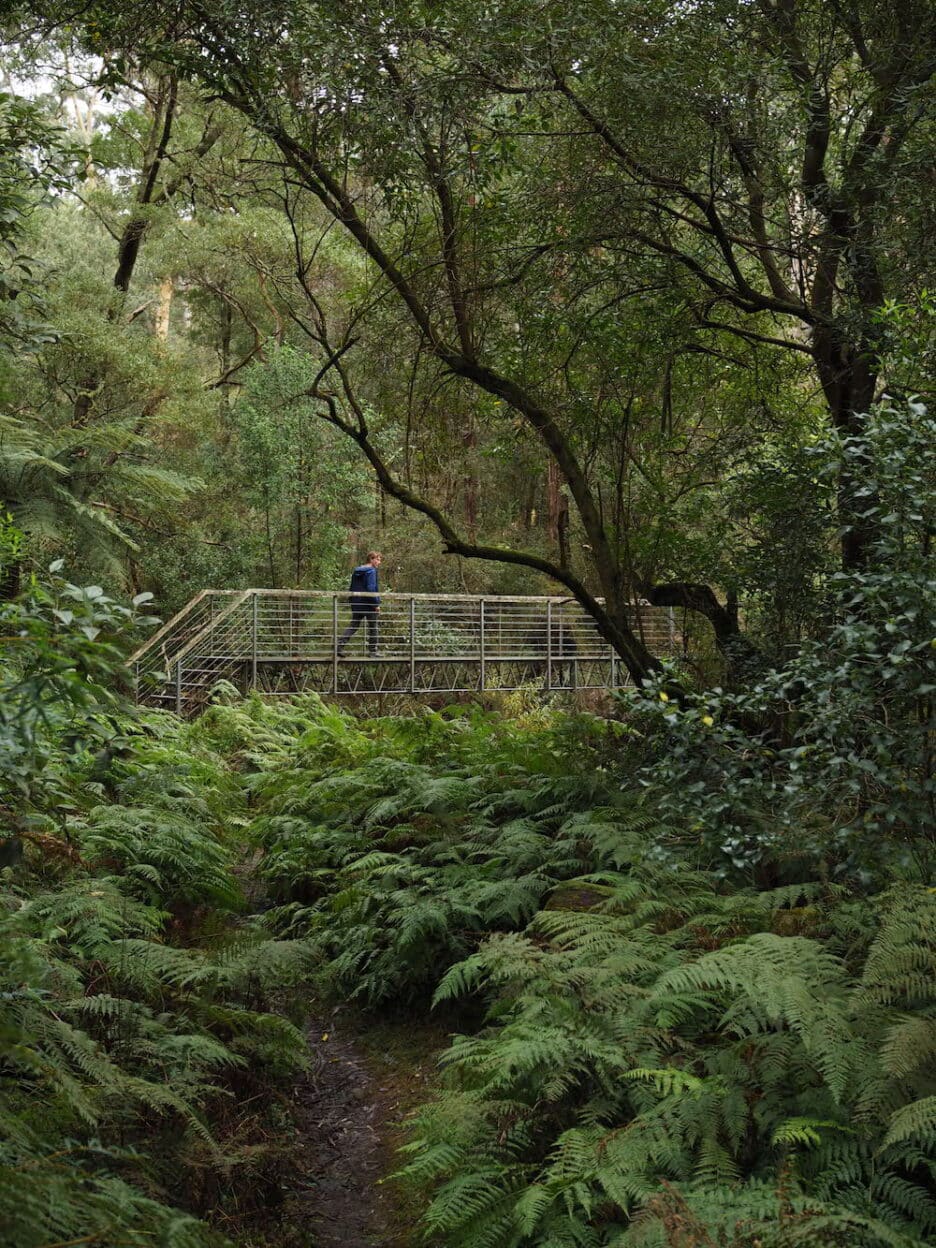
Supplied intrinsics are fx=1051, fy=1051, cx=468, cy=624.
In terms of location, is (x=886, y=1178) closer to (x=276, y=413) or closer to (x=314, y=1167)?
(x=314, y=1167)

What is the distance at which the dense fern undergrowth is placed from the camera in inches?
106

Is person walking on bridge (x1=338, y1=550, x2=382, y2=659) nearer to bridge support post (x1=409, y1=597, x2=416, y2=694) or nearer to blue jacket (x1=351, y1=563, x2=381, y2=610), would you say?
blue jacket (x1=351, y1=563, x2=381, y2=610)

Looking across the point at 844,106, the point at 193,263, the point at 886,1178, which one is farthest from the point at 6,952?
the point at 193,263

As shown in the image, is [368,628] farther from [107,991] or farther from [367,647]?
[107,991]

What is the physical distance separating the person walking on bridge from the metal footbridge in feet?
0.13

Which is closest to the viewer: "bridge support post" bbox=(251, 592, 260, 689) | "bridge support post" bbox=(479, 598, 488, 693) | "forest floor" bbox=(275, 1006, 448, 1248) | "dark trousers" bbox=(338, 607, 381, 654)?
"forest floor" bbox=(275, 1006, 448, 1248)

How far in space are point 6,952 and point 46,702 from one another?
0.81 m

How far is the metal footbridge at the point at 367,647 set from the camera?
1396cm

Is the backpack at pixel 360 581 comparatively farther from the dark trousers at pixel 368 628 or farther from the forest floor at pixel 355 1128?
the forest floor at pixel 355 1128

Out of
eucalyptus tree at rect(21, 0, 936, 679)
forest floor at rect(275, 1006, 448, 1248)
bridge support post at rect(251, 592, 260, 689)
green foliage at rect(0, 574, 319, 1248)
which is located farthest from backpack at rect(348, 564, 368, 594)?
forest floor at rect(275, 1006, 448, 1248)

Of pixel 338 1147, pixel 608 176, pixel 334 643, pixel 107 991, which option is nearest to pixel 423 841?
pixel 338 1147

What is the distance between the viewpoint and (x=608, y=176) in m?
7.04

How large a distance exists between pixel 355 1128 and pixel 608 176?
5.92 m

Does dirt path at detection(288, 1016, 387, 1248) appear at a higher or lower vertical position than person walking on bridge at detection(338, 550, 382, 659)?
lower
